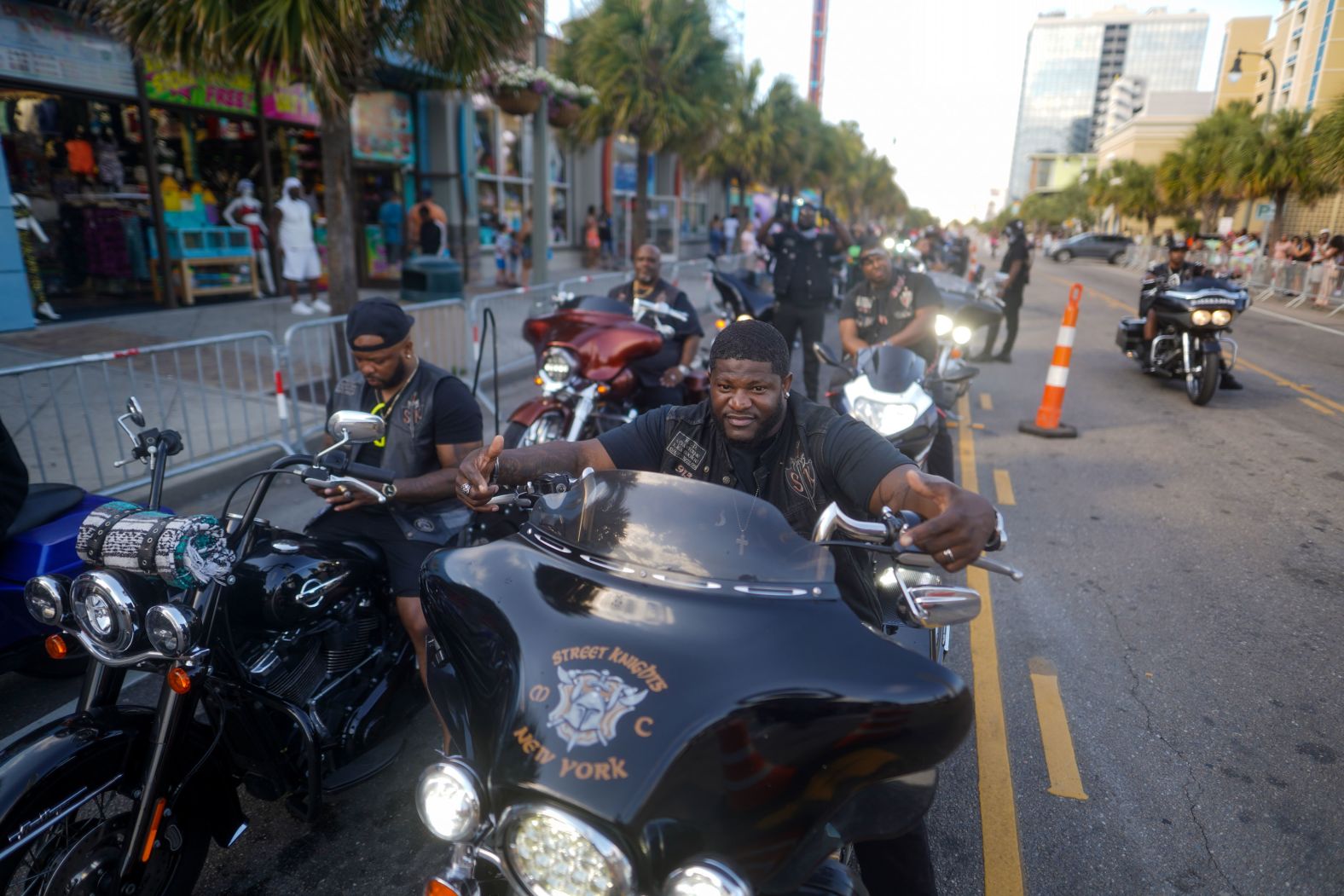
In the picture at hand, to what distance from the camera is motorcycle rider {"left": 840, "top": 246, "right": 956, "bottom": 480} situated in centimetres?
696

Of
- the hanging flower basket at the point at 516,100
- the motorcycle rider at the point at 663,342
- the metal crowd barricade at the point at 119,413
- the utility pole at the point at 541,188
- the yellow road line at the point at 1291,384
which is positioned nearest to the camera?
the metal crowd barricade at the point at 119,413

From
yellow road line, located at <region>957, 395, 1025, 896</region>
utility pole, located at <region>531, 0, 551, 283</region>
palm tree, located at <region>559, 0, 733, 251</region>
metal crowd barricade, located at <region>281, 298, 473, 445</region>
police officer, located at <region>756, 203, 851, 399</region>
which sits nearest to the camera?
yellow road line, located at <region>957, 395, 1025, 896</region>

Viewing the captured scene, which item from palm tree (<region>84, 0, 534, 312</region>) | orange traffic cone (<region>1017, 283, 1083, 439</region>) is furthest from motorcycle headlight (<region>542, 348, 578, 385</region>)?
orange traffic cone (<region>1017, 283, 1083, 439</region>)

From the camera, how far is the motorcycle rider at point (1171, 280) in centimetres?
1074

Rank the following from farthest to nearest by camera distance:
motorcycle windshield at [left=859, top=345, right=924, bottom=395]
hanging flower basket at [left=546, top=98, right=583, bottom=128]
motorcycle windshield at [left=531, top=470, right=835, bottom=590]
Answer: hanging flower basket at [left=546, top=98, right=583, bottom=128], motorcycle windshield at [left=859, top=345, right=924, bottom=395], motorcycle windshield at [left=531, top=470, right=835, bottom=590]

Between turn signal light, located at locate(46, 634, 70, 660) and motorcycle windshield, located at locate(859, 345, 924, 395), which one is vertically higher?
motorcycle windshield, located at locate(859, 345, 924, 395)

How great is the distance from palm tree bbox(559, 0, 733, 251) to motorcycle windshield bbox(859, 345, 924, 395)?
13582 mm

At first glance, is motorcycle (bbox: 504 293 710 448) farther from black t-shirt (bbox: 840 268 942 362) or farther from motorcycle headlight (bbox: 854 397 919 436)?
black t-shirt (bbox: 840 268 942 362)

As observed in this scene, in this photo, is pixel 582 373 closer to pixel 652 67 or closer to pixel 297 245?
pixel 297 245

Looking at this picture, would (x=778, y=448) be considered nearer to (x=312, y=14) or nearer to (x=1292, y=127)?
(x=312, y=14)

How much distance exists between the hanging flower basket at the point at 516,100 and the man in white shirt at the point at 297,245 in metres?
3.37

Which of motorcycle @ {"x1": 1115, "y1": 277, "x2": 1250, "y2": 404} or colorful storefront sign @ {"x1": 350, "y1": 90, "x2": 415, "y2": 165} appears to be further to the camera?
colorful storefront sign @ {"x1": 350, "y1": 90, "x2": 415, "y2": 165}

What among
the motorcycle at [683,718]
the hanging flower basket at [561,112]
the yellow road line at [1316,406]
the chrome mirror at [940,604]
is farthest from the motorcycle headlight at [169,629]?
the hanging flower basket at [561,112]

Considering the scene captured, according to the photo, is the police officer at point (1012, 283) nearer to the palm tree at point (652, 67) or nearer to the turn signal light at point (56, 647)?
the palm tree at point (652, 67)
